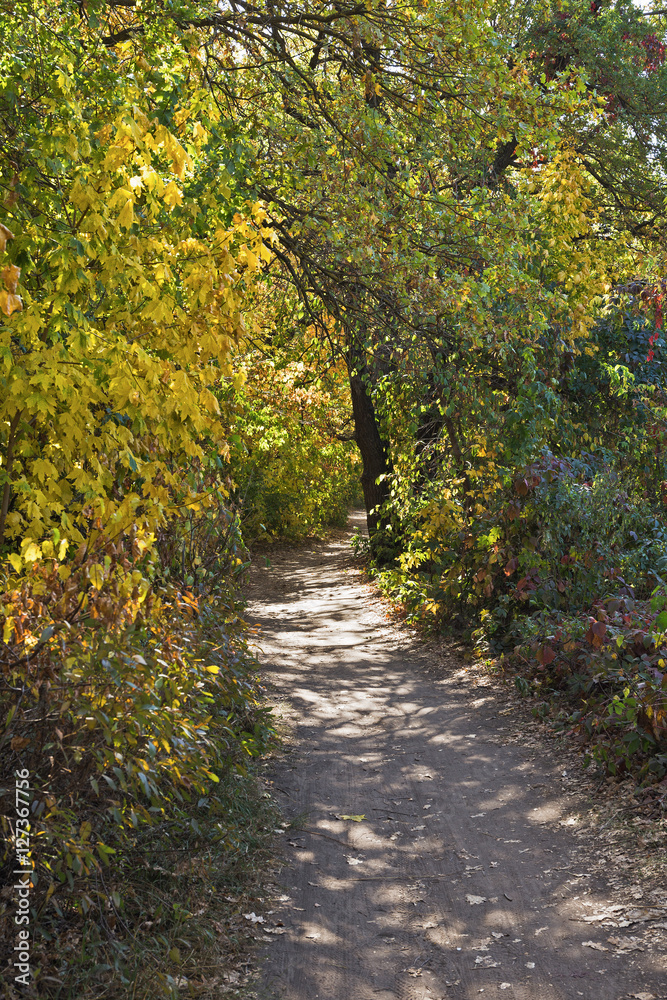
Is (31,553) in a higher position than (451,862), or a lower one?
higher

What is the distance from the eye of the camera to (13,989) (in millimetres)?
2975

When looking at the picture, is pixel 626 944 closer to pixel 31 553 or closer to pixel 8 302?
pixel 31 553

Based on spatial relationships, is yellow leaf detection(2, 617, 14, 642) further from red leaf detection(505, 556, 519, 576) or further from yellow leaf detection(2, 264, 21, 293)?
red leaf detection(505, 556, 519, 576)

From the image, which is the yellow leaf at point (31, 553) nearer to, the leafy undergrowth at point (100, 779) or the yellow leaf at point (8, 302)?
the leafy undergrowth at point (100, 779)

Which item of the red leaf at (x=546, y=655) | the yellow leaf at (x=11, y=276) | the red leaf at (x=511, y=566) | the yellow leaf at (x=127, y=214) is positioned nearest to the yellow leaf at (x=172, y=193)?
the yellow leaf at (x=127, y=214)

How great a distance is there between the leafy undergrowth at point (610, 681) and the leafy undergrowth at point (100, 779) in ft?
8.73

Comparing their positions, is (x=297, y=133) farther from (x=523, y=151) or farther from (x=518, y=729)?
(x=518, y=729)

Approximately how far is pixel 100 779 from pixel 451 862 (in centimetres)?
229

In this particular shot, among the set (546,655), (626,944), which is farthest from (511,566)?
(626,944)

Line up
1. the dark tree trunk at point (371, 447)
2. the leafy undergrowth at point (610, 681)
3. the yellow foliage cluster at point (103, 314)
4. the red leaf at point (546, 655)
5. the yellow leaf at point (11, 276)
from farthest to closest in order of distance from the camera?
1. the dark tree trunk at point (371, 447)
2. the red leaf at point (546, 655)
3. the leafy undergrowth at point (610, 681)
4. the yellow foliage cluster at point (103, 314)
5. the yellow leaf at point (11, 276)

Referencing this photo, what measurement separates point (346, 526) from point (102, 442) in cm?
2368

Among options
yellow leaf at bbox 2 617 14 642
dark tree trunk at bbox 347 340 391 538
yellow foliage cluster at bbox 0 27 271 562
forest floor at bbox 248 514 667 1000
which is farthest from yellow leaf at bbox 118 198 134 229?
dark tree trunk at bbox 347 340 391 538

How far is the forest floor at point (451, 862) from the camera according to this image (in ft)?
12.2

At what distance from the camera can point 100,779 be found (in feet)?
11.8
